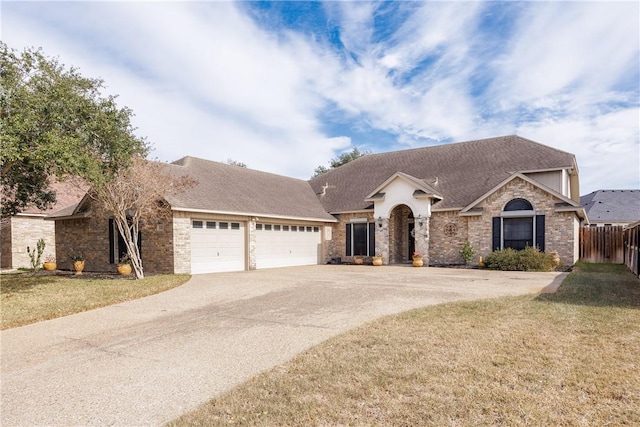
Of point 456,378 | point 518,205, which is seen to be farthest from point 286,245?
point 456,378

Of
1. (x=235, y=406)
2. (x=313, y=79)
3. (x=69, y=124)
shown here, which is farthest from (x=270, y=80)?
(x=235, y=406)

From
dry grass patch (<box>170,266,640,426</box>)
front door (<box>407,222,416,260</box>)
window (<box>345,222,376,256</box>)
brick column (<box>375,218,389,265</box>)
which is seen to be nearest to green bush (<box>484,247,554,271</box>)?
brick column (<box>375,218,389,265</box>)

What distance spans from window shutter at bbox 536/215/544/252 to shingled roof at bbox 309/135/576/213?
2.86 m

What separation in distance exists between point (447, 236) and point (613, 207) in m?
25.0

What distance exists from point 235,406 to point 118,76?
13.2 metres

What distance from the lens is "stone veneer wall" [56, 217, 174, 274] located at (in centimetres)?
1577

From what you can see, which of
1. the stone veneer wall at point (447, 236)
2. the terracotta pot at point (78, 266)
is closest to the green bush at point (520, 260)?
the stone veneer wall at point (447, 236)

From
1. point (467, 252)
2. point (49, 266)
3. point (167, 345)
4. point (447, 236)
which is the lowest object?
point (49, 266)

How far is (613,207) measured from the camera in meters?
35.1

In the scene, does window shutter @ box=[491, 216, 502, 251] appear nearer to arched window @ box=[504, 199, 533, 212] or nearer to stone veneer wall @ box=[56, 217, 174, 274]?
arched window @ box=[504, 199, 533, 212]

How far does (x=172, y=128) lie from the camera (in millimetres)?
19766

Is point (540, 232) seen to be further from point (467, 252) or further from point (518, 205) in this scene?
point (467, 252)

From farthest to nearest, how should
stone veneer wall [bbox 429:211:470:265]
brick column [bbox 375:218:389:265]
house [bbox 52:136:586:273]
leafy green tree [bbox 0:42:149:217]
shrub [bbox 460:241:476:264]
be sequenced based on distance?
brick column [bbox 375:218:389:265] → stone veneer wall [bbox 429:211:470:265] → shrub [bbox 460:241:476:264] → house [bbox 52:136:586:273] → leafy green tree [bbox 0:42:149:217]

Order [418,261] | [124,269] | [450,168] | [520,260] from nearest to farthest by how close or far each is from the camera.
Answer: [124,269]
[520,260]
[418,261]
[450,168]
